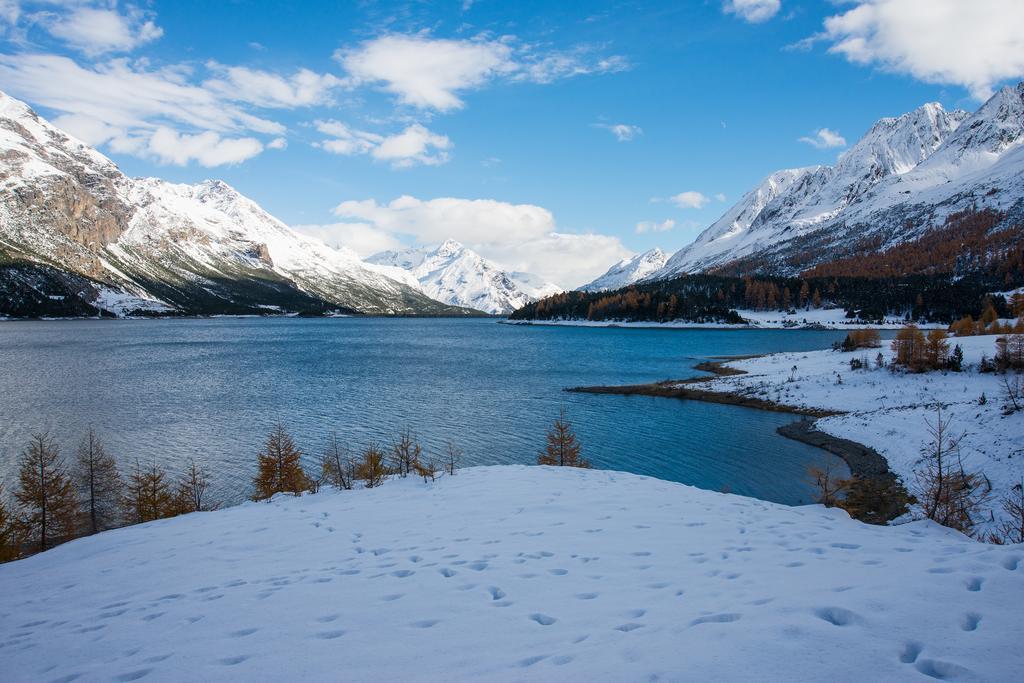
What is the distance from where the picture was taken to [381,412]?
5000cm

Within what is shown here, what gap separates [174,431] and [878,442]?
2032 inches

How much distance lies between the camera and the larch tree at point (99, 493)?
25.1 m

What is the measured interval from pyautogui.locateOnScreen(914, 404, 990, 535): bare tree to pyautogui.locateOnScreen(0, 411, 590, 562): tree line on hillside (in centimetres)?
1673

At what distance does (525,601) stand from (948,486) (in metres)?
16.1

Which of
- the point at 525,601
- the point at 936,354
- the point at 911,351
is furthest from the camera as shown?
the point at 911,351

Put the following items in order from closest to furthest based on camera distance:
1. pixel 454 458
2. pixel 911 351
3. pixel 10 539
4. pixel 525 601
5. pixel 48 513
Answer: pixel 525 601
pixel 10 539
pixel 48 513
pixel 454 458
pixel 911 351

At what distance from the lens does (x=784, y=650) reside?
6043 millimetres

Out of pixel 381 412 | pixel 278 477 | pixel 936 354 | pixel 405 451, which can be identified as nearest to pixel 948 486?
pixel 405 451

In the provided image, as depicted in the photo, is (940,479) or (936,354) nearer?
(940,479)

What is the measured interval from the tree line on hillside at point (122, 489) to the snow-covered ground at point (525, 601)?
324 inches

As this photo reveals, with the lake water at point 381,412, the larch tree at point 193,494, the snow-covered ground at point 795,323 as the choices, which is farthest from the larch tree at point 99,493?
the snow-covered ground at point 795,323

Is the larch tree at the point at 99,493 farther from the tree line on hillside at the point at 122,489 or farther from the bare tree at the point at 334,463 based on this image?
the bare tree at the point at 334,463

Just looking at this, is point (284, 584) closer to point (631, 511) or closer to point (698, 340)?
point (631, 511)

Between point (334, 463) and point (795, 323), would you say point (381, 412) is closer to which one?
point (334, 463)
